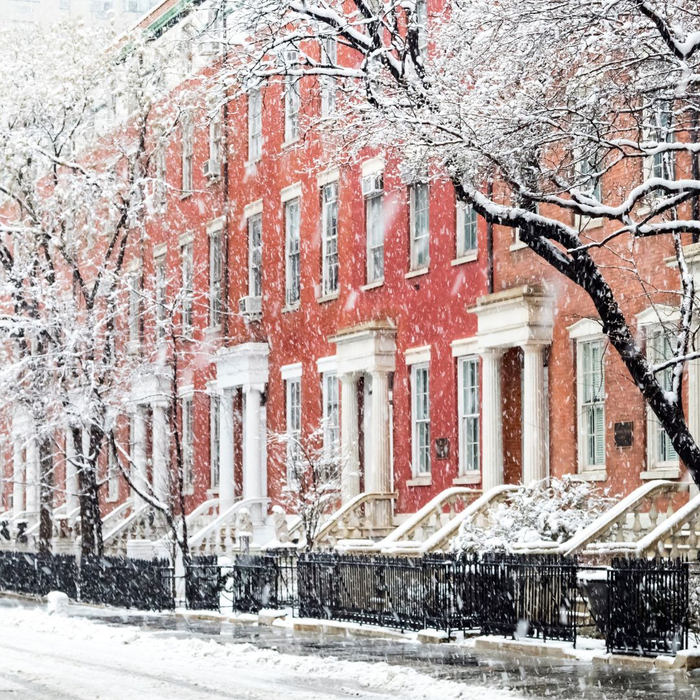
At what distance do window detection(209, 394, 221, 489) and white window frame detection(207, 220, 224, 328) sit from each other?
79.0 inches

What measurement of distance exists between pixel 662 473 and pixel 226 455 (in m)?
15.7

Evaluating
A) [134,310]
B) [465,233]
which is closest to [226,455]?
[134,310]

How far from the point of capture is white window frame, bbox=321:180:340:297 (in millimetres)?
31609

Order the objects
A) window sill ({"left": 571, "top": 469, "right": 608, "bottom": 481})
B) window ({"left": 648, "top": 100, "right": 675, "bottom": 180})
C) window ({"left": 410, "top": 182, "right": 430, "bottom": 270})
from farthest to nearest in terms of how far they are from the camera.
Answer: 1. window ({"left": 410, "top": 182, "right": 430, "bottom": 270})
2. window sill ({"left": 571, "top": 469, "right": 608, "bottom": 481})
3. window ({"left": 648, "top": 100, "right": 675, "bottom": 180})

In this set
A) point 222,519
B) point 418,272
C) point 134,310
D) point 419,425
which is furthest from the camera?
point 134,310

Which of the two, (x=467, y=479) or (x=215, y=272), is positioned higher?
(x=215, y=272)

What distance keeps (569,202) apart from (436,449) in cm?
1320

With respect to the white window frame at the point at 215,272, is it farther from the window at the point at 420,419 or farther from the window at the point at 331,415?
the window at the point at 420,419

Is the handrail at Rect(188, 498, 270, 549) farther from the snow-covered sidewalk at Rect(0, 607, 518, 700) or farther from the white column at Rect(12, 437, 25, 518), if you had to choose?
the white column at Rect(12, 437, 25, 518)

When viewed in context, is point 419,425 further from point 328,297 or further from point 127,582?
point 127,582

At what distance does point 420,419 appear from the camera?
28.6m

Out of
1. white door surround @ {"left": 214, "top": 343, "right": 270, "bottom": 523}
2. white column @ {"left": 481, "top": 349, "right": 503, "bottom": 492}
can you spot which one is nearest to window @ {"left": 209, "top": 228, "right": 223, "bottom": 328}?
white door surround @ {"left": 214, "top": 343, "right": 270, "bottom": 523}

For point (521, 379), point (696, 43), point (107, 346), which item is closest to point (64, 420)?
point (107, 346)

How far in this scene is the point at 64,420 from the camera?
3247 cm
